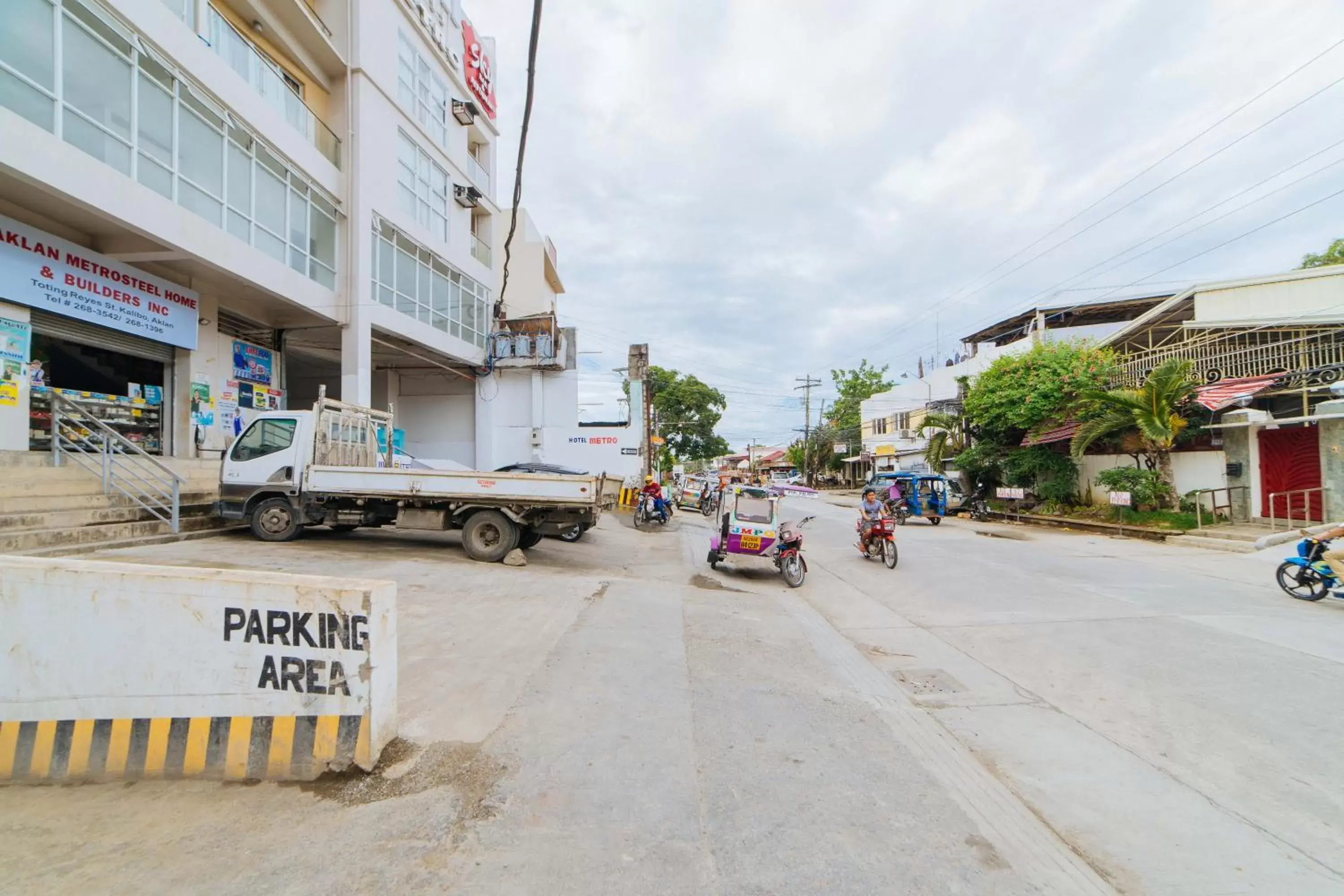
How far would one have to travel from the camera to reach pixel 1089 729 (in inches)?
171

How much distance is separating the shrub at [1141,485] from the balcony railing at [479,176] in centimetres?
2233

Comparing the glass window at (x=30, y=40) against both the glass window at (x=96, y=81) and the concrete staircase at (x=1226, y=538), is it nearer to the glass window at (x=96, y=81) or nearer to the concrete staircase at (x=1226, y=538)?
the glass window at (x=96, y=81)

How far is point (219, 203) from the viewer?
11992 mm

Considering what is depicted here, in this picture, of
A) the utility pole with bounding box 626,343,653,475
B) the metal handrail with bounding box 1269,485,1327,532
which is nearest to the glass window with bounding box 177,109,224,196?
the utility pole with bounding box 626,343,653,475

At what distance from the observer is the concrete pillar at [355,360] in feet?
51.5

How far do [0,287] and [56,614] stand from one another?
9824 mm

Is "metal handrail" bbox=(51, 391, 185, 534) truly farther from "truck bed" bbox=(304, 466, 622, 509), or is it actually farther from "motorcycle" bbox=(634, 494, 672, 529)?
"motorcycle" bbox=(634, 494, 672, 529)

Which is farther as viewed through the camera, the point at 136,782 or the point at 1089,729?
the point at 1089,729

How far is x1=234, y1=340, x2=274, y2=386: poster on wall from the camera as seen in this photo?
15.0m

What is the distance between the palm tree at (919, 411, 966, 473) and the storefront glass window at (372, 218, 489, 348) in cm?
1933

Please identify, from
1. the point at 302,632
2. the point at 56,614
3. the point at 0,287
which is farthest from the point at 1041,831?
the point at 0,287

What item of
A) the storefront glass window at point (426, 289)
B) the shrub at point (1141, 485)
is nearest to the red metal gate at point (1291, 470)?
the shrub at point (1141, 485)

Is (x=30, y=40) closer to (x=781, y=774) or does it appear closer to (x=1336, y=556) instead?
(x=781, y=774)

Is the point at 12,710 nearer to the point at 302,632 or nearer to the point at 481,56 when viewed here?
the point at 302,632
